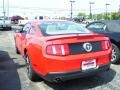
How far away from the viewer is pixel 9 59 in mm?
9672

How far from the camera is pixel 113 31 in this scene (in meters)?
8.57

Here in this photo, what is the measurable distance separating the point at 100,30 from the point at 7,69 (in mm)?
3071

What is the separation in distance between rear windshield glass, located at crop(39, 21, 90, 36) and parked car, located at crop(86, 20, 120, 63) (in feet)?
5.50

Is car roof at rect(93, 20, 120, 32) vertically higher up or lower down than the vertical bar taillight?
higher up

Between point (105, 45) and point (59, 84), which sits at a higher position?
point (105, 45)

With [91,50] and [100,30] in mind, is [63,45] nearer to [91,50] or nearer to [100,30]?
[91,50]

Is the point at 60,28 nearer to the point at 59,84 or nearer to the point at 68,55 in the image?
the point at 59,84

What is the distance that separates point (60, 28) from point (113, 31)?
228 cm

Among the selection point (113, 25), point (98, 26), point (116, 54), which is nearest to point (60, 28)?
point (116, 54)

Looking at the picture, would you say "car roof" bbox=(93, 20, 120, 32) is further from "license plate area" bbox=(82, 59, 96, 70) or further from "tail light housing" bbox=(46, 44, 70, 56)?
"tail light housing" bbox=(46, 44, 70, 56)

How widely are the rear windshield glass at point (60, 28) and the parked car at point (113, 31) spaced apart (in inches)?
66.0

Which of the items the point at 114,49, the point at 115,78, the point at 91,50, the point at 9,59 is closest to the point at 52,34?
the point at 91,50

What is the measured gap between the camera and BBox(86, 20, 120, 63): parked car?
8336mm

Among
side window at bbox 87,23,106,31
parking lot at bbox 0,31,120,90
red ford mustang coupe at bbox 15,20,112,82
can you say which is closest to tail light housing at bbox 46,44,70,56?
red ford mustang coupe at bbox 15,20,112,82
